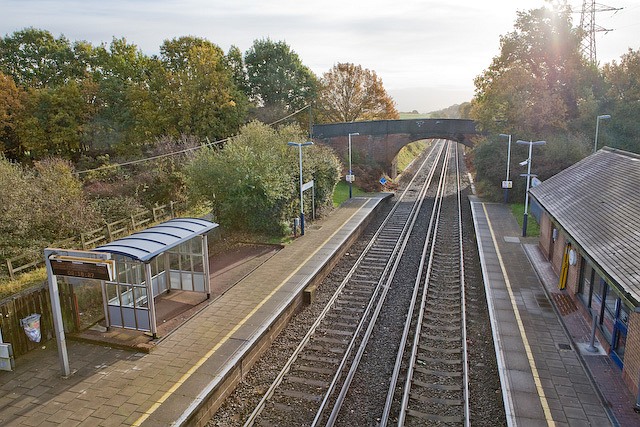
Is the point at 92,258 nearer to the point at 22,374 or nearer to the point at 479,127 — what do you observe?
the point at 22,374

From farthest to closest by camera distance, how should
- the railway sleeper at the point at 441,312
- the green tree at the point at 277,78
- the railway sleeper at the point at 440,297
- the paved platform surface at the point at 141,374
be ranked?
the green tree at the point at 277,78 → the railway sleeper at the point at 440,297 → the railway sleeper at the point at 441,312 → the paved platform surface at the point at 141,374

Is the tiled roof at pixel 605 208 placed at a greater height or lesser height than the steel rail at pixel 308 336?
greater

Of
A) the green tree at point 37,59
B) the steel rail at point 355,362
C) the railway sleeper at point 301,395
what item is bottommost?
the railway sleeper at point 301,395

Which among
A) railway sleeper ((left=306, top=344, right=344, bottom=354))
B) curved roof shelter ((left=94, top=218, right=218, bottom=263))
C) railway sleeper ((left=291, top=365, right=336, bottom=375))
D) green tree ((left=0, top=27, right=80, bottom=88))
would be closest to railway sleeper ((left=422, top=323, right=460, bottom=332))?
railway sleeper ((left=306, top=344, right=344, bottom=354))

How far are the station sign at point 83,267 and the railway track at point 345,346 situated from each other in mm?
3984

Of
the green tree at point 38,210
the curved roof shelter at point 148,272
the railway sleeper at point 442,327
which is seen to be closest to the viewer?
the curved roof shelter at point 148,272

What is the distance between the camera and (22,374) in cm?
967

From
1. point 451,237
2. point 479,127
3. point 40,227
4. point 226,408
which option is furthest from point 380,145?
point 226,408

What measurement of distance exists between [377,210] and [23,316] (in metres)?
21.1

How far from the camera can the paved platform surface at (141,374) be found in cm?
827

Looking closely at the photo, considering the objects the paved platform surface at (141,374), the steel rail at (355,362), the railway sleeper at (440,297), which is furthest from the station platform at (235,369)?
the steel rail at (355,362)

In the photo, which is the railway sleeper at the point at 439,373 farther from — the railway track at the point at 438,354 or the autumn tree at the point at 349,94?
the autumn tree at the point at 349,94

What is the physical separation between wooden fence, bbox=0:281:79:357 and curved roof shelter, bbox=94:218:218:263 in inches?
61.3

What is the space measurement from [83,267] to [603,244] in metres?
11.6
